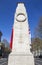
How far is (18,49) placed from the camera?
15273mm

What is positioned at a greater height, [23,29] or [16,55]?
[23,29]

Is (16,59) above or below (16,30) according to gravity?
below

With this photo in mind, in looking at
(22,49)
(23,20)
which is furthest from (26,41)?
(23,20)

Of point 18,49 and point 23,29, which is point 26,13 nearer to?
point 23,29

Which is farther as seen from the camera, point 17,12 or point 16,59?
point 17,12

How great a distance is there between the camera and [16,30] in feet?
51.1

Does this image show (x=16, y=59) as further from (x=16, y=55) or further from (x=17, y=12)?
(x=17, y=12)

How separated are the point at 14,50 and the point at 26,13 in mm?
3145

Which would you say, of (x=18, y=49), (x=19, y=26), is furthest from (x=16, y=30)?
(x=18, y=49)

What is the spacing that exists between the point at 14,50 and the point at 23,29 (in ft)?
5.77

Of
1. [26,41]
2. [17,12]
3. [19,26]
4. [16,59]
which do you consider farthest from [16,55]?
[17,12]

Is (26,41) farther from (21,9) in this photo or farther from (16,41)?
(21,9)

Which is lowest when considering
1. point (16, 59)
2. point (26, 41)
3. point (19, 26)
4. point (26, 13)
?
point (16, 59)

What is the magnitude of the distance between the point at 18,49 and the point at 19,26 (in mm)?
1792
